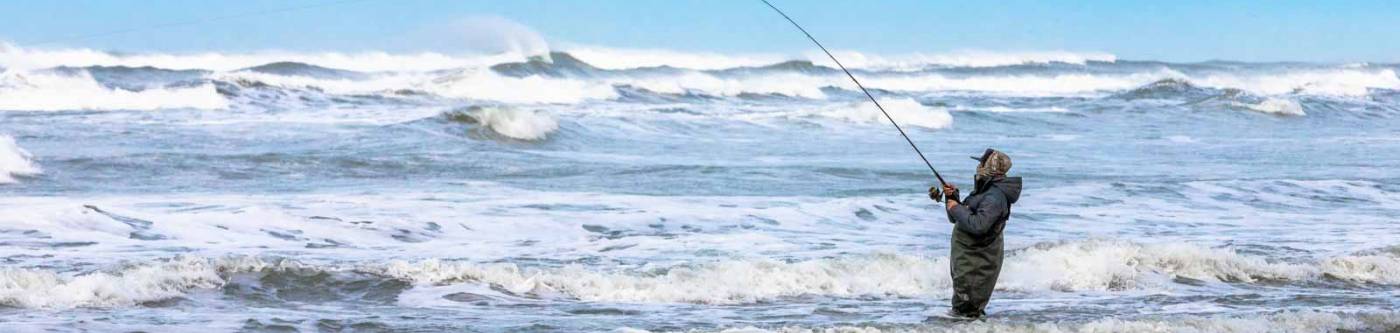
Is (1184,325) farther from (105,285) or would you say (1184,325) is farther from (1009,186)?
(105,285)

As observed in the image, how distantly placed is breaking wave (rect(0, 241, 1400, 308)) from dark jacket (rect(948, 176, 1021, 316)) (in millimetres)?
1717

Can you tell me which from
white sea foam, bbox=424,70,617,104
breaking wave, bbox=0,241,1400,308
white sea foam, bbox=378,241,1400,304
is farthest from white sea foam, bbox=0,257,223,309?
white sea foam, bbox=424,70,617,104

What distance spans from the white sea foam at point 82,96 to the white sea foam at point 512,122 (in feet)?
24.3

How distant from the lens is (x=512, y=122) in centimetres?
2178

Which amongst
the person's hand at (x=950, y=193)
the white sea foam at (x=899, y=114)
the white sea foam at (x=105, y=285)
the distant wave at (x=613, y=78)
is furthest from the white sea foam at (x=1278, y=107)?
the person's hand at (x=950, y=193)

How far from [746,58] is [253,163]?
135 ft

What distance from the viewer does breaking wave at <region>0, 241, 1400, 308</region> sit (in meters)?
8.45

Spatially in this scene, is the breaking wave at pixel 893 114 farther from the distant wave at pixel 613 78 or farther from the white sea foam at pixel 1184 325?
the white sea foam at pixel 1184 325

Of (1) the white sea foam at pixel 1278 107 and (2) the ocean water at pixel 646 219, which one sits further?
(1) the white sea foam at pixel 1278 107

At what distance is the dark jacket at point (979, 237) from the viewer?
7.04m

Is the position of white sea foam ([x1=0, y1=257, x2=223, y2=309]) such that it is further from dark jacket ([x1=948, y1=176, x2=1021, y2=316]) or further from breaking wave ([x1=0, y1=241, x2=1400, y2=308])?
dark jacket ([x1=948, y1=176, x2=1021, y2=316])

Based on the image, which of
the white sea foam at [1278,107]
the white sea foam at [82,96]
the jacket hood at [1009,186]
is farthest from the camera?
the white sea foam at [1278,107]

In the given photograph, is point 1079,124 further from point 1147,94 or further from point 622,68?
point 622,68

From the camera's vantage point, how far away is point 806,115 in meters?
28.3
